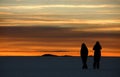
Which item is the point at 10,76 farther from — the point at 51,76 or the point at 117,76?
the point at 117,76

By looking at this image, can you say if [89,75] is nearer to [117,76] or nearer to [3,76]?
[117,76]

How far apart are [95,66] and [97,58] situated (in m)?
0.49

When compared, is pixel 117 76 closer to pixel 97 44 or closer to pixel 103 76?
pixel 103 76

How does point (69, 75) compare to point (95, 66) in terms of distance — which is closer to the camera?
point (69, 75)

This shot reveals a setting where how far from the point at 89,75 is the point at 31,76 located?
231 cm

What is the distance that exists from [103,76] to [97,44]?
676cm

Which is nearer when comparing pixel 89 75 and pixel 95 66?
pixel 89 75

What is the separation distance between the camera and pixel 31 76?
21.1 metres

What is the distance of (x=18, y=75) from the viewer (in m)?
21.4

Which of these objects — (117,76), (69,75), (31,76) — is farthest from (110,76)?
(31,76)

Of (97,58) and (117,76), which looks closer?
(117,76)

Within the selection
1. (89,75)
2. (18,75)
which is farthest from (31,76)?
(89,75)

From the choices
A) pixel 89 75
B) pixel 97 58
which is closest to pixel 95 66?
pixel 97 58

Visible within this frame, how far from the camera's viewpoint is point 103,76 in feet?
68.5
